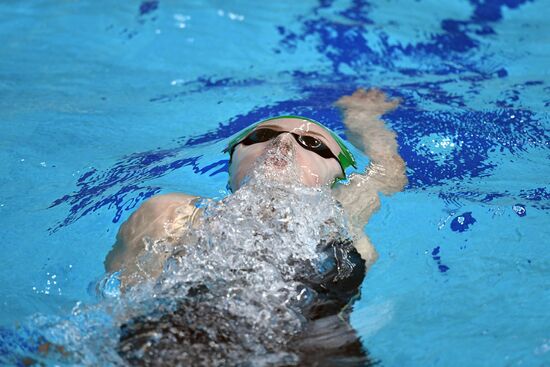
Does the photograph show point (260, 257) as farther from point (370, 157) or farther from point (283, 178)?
point (370, 157)

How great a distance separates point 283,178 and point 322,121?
1450mm

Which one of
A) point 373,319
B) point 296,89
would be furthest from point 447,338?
point 296,89

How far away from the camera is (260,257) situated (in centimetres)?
278

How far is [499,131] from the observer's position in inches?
172

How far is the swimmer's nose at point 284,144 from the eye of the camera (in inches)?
123

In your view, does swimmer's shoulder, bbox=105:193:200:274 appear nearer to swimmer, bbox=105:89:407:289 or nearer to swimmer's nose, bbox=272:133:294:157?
swimmer, bbox=105:89:407:289

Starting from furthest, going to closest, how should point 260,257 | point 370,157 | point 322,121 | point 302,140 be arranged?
point 322,121, point 370,157, point 302,140, point 260,257

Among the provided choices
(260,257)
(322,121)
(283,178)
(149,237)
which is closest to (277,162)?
(283,178)

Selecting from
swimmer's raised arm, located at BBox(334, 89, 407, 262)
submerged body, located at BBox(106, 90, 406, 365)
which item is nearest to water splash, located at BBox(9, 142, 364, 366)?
submerged body, located at BBox(106, 90, 406, 365)

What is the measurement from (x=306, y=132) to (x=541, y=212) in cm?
114

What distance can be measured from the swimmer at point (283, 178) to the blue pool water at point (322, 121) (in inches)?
4.4

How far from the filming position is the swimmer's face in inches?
122

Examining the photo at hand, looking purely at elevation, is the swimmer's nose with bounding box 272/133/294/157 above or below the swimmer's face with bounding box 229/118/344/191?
above

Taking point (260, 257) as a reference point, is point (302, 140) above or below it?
above
